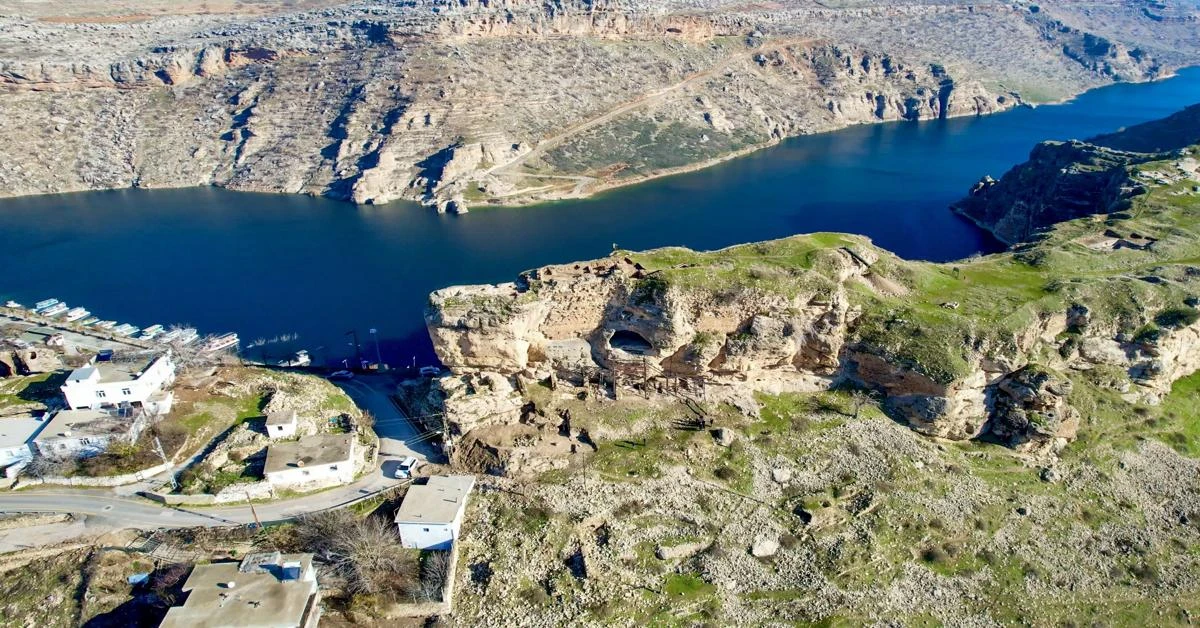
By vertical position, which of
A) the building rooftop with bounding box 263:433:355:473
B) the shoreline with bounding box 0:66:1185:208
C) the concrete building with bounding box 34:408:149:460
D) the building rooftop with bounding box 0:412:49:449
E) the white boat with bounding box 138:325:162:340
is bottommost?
the shoreline with bounding box 0:66:1185:208

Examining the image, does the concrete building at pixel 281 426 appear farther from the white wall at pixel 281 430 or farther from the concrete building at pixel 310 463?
the concrete building at pixel 310 463

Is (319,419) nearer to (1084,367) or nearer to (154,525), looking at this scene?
(154,525)

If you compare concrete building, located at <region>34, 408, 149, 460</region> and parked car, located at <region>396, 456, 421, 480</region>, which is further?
parked car, located at <region>396, 456, 421, 480</region>

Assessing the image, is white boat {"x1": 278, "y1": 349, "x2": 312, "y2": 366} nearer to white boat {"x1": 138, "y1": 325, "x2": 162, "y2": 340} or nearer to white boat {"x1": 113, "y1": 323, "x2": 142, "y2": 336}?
white boat {"x1": 138, "y1": 325, "x2": 162, "y2": 340}

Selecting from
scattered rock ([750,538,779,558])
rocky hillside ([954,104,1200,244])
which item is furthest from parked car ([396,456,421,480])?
rocky hillside ([954,104,1200,244])

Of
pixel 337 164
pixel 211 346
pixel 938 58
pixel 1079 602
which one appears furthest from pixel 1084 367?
pixel 938 58

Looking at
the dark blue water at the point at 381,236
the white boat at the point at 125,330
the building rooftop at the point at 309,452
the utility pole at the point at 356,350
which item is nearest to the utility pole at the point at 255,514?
the building rooftop at the point at 309,452
